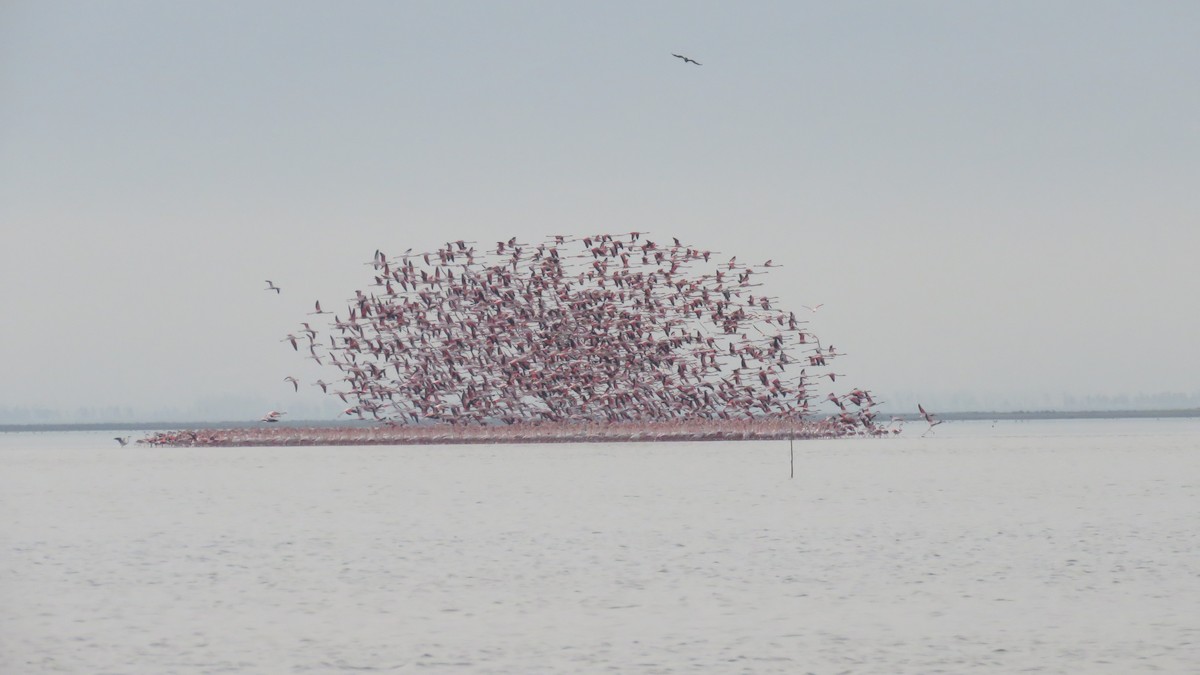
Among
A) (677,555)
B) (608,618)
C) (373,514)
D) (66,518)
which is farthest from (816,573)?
(66,518)

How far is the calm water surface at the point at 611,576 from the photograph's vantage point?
559 inches

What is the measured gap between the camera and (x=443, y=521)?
1085 inches

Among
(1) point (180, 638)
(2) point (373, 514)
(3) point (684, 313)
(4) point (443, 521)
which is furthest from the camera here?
(3) point (684, 313)

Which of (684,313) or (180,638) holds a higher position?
(684,313)

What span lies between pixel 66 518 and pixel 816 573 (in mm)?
15282

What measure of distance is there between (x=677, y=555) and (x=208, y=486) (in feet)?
Answer: 65.2

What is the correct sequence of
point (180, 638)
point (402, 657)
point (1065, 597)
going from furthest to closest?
point (1065, 597), point (180, 638), point (402, 657)

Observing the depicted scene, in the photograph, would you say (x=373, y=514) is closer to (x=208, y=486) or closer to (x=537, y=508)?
(x=537, y=508)

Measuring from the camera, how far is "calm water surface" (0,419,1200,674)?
1420cm

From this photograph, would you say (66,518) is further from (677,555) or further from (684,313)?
(684,313)

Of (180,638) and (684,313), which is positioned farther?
(684,313)

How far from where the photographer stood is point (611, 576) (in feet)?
63.5

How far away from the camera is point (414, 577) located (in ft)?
64.3

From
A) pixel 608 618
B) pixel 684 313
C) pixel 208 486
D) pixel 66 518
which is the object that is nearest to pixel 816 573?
pixel 608 618
